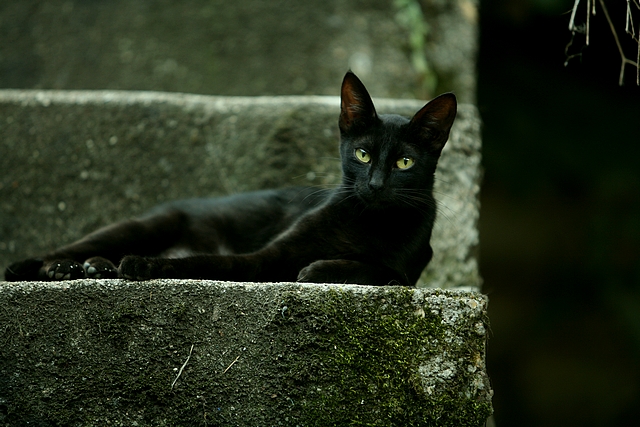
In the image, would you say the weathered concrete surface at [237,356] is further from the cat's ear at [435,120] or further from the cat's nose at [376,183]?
the cat's ear at [435,120]

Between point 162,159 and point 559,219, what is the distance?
323 cm

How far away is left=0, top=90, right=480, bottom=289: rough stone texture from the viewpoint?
9.46 feet

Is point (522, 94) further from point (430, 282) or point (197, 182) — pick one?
point (197, 182)

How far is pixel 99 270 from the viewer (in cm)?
216

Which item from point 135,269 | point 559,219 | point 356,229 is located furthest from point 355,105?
point 559,219

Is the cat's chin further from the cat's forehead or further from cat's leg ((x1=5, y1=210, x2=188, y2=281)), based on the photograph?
cat's leg ((x1=5, y1=210, x2=188, y2=281))

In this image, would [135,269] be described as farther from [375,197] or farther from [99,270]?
[375,197]

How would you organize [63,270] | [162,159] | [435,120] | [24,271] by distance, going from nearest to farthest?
1. [63,270]
2. [24,271]
3. [435,120]
4. [162,159]

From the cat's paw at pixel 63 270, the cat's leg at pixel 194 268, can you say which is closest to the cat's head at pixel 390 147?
the cat's leg at pixel 194 268

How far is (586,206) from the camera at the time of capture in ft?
15.6

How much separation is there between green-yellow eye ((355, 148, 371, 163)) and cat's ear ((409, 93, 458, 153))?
0.57 ft

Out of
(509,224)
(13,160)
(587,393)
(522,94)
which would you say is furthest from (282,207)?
(587,393)

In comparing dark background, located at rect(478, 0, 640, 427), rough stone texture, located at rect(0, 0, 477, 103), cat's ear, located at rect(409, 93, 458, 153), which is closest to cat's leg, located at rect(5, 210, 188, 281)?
cat's ear, located at rect(409, 93, 458, 153)

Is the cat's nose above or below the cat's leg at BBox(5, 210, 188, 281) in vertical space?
above
